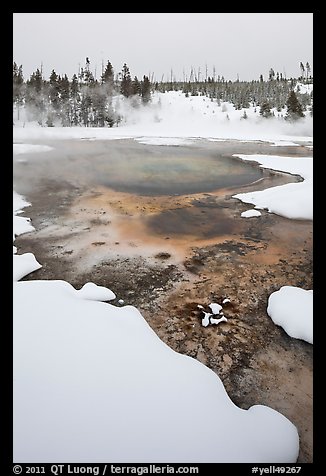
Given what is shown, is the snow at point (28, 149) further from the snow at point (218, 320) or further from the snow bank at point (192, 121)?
the snow at point (218, 320)

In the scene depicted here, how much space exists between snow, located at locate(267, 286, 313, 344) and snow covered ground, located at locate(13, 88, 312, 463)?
3.79 feet

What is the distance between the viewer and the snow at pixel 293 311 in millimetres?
3406

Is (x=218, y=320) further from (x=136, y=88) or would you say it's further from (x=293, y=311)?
(x=136, y=88)

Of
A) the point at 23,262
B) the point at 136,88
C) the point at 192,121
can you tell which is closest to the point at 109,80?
the point at 136,88

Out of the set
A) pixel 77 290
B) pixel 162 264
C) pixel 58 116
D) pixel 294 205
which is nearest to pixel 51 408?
pixel 77 290

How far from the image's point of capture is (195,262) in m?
4.91

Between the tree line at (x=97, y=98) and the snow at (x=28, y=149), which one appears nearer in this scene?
the snow at (x=28, y=149)

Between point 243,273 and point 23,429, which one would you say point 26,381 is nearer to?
point 23,429

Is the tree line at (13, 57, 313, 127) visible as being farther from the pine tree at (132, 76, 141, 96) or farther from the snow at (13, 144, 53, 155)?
the snow at (13, 144, 53, 155)

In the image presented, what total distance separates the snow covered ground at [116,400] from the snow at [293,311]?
3.79 ft

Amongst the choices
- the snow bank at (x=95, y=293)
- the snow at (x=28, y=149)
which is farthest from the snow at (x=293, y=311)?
the snow at (x=28, y=149)

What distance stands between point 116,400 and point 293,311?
2365mm

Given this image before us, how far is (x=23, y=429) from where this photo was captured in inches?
80.4

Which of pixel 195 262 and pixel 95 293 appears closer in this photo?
pixel 95 293
